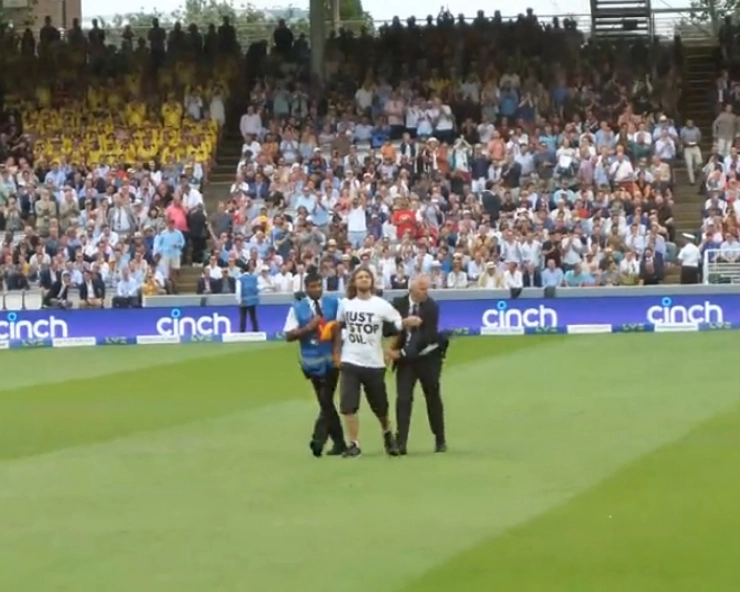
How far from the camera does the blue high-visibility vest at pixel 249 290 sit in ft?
104

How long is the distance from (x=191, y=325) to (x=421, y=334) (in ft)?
57.4

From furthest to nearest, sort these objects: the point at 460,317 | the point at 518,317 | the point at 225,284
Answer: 1. the point at 225,284
2. the point at 460,317
3. the point at 518,317

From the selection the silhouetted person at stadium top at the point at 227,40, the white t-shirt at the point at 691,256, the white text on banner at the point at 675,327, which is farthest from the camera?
the silhouetted person at stadium top at the point at 227,40

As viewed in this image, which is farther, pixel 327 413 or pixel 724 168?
pixel 724 168

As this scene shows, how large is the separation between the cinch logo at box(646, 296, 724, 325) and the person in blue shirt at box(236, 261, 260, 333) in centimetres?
724

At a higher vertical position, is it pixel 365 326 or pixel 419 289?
pixel 419 289

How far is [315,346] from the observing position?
15.8 metres

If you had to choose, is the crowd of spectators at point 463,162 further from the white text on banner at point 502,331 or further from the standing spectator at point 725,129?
the white text on banner at point 502,331

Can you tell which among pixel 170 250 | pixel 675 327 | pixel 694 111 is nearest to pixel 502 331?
pixel 675 327

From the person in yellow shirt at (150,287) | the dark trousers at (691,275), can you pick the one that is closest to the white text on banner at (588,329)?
the dark trousers at (691,275)

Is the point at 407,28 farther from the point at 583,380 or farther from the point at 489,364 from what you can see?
the point at 583,380

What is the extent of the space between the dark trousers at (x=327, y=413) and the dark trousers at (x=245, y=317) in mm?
16186

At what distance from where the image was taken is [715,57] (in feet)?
146

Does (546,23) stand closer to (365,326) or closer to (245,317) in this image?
(245,317)
